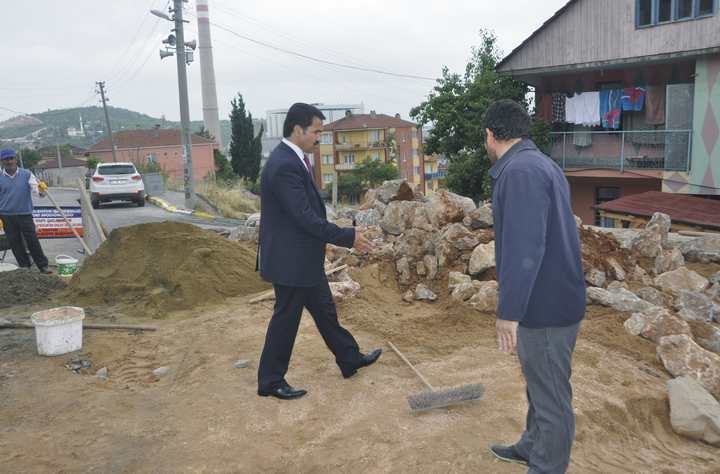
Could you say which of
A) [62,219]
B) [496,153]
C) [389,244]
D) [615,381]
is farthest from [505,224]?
[62,219]

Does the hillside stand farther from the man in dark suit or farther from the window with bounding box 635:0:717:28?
the man in dark suit

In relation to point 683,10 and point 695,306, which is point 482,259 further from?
Answer: point 683,10

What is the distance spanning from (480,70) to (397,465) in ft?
62.8

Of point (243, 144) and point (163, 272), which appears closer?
point (163, 272)

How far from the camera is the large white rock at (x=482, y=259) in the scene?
21.5ft

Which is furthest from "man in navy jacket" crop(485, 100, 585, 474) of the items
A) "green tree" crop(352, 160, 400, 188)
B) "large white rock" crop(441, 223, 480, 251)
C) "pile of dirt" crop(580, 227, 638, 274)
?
"green tree" crop(352, 160, 400, 188)

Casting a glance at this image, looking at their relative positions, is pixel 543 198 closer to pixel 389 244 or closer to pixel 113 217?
pixel 389 244

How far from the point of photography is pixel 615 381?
434 cm

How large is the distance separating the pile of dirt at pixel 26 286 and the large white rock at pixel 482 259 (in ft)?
17.4

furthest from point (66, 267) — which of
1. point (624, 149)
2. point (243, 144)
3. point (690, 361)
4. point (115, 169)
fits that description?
point (243, 144)

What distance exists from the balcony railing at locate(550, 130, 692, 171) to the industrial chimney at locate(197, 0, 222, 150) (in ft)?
164

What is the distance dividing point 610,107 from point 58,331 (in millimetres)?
16867

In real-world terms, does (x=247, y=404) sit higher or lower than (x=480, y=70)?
lower

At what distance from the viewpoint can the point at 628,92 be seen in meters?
17.3
